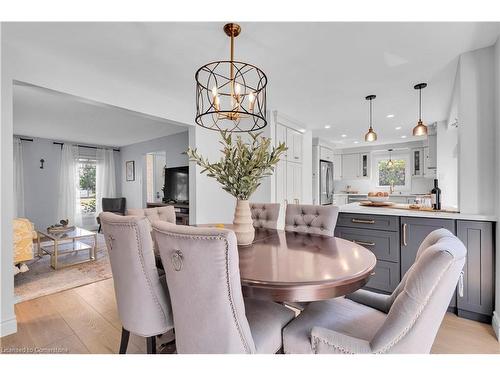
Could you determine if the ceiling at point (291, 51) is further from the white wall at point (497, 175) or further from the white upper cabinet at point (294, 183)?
the white upper cabinet at point (294, 183)

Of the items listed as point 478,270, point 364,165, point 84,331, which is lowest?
point 84,331

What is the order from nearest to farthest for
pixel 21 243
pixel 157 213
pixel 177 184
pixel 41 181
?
pixel 157 213 < pixel 21 243 < pixel 177 184 < pixel 41 181

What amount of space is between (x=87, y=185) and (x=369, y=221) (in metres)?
7.02

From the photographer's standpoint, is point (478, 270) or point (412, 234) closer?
point (478, 270)

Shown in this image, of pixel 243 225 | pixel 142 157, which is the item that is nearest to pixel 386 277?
pixel 243 225

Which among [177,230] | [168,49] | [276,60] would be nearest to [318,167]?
[276,60]

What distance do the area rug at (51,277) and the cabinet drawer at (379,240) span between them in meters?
3.08

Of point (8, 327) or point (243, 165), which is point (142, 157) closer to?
point (8, 327)

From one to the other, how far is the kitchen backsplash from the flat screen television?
5.05 meters

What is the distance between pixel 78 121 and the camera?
435cm

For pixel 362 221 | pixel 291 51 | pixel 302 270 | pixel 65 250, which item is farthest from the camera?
pixel 65 250

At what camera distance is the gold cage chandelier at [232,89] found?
5.33 feet

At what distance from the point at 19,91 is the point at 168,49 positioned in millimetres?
2318

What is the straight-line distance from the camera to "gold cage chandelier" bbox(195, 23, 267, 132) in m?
1.62
